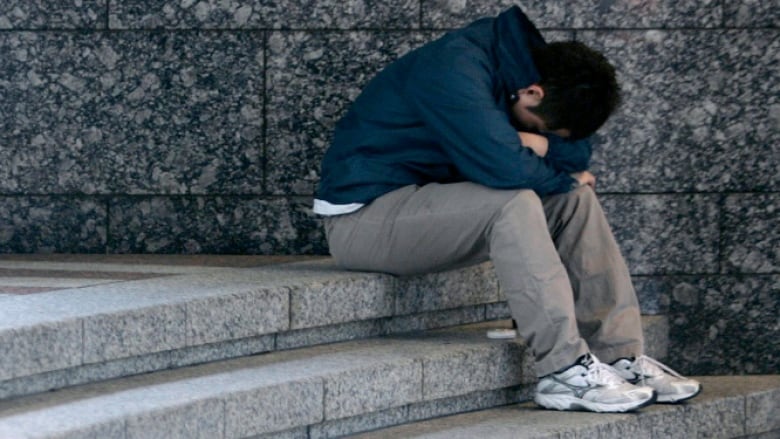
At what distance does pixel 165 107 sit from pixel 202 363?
6.13ft

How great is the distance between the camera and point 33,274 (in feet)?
18.0

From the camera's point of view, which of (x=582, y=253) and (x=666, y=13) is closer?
(x=582, y=253)

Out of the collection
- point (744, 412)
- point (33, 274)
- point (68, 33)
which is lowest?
point (744, 412)

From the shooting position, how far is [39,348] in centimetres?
411

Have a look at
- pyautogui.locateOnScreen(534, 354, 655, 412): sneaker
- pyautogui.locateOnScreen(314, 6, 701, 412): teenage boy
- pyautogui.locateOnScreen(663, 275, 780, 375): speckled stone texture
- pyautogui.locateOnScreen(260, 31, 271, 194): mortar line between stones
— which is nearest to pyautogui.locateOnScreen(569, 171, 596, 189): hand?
pyautogui.locateOnScreen(314, 6, 701, 412): teenage boy

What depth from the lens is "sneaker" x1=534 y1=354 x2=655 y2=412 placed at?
4906 millimetres

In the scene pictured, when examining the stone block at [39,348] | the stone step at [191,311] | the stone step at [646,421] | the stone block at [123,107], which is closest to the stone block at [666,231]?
the stone step at [191,311]

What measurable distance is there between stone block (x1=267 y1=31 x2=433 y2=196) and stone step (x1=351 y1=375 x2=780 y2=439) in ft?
5.53

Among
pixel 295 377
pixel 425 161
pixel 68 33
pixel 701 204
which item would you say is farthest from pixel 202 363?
pixel 701 204

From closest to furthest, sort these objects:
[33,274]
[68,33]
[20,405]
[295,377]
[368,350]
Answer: [20,405] < [295,377] < [368,350] < [33,274] < [68,33]

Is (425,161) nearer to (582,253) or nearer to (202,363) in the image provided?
(582,253)

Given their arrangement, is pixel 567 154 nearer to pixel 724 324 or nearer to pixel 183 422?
pixel 724 324

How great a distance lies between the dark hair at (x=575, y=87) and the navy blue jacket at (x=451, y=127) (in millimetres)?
73

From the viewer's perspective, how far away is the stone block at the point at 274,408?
4227mm
